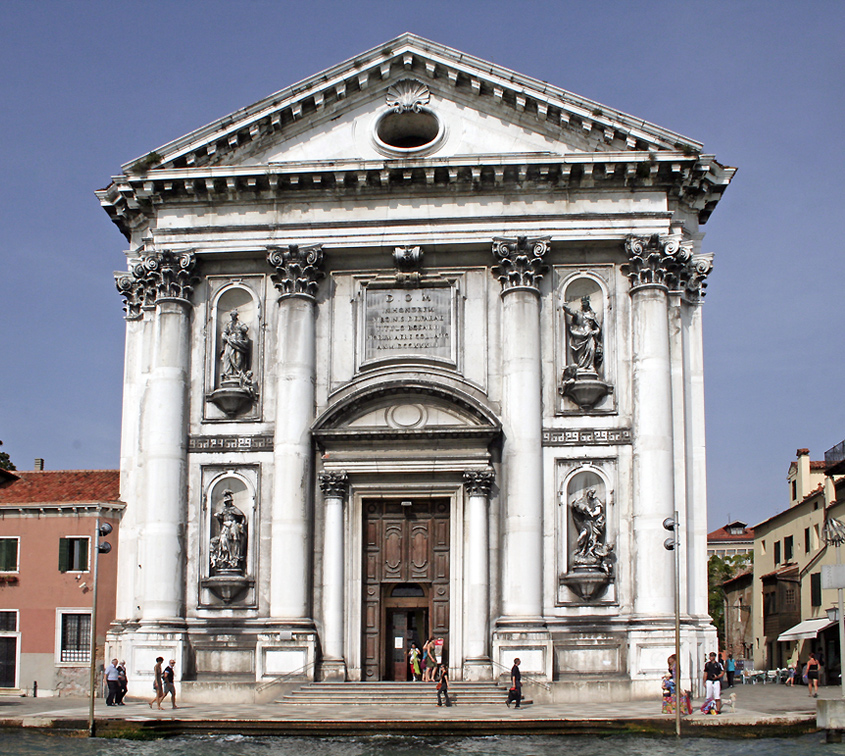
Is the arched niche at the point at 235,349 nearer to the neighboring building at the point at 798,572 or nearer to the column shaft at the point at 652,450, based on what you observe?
the column shaft at the point at 652,450

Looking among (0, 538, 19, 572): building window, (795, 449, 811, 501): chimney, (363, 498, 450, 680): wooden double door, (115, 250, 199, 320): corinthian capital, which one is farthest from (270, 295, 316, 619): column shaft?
(795, 449, 811, 501): chimney

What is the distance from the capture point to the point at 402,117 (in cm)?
3694

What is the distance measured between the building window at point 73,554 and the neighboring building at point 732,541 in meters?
67.6

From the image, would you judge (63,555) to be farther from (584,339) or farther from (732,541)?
(732,541)

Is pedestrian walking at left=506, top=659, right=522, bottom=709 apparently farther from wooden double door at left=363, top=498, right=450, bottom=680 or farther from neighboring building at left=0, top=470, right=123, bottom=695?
neighboring building at left=0, top=470, right=123, bottom=695

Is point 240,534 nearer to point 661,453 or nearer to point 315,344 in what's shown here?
point 315,344

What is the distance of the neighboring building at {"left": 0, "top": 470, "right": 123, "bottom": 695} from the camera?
133ft

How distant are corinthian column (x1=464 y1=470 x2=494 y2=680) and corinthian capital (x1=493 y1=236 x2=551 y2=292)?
5628 mm

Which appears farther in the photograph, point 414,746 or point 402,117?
A: point 402,117

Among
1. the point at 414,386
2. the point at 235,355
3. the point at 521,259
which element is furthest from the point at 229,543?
the point at 521,259

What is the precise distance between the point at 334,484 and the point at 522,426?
560cm

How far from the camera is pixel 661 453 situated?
111 feet

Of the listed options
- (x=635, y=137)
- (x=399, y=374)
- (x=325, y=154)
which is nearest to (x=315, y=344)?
(x=399, y=374)

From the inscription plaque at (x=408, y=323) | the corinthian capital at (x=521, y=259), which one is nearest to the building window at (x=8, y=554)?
the inscription plaque at (x=408, y=323)
